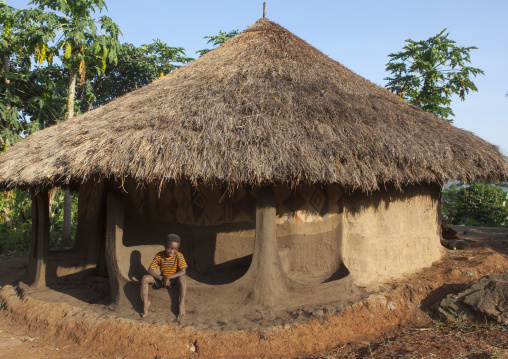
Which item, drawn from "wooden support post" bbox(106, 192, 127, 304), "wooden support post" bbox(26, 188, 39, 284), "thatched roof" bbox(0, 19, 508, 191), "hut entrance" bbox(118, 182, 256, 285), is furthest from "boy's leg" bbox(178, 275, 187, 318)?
"wooden support post" bbox(26, 188, 39, 284)

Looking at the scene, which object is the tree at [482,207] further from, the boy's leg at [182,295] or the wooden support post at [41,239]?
the wooden support post at [41,239]

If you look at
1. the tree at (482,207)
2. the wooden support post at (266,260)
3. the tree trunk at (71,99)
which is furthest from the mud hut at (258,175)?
the tree at (482,207)

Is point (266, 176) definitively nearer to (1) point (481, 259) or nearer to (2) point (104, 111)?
(2) point (104, 111)

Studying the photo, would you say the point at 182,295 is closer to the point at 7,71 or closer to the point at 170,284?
the point at 170,284

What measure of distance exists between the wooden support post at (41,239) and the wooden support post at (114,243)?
1.67 m

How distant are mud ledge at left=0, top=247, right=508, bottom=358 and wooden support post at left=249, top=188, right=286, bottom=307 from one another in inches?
18.0

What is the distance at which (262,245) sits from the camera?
197 inches

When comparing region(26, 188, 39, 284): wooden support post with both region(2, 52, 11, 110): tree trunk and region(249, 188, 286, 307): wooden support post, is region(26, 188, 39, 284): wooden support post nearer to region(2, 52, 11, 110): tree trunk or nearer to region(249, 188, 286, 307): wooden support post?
region(249, 188, 286, 307): wooden support post

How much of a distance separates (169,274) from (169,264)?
114mm

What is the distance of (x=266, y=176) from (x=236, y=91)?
73.2 inches

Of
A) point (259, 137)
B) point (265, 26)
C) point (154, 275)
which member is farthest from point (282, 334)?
point (265, 26)

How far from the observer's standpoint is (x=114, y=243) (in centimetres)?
537

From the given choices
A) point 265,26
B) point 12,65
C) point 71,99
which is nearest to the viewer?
point 265,26

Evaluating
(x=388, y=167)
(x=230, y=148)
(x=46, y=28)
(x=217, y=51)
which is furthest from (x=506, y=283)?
(x=46, y=28)
